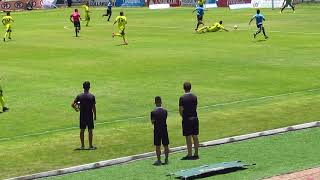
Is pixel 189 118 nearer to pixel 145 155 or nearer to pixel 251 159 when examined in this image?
pixel 145 155

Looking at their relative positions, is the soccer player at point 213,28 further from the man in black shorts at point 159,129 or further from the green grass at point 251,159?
the man in black shorts at point 159,129

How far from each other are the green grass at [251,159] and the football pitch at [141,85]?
4.09 ft

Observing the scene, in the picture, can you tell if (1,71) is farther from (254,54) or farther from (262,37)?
(262,37)

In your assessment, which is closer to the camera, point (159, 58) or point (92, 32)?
point (159, 58)

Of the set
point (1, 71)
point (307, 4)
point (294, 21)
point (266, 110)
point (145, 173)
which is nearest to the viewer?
point (145, 173)

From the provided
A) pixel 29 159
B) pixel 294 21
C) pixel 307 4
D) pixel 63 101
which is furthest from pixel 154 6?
pixel 29 159

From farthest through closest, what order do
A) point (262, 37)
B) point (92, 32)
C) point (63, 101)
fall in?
point (92, 32)
point (262, 37)
point (63, 101)

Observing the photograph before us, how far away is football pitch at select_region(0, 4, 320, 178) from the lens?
18500mm

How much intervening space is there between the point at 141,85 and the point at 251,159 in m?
11.8

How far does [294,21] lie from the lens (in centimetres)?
5669

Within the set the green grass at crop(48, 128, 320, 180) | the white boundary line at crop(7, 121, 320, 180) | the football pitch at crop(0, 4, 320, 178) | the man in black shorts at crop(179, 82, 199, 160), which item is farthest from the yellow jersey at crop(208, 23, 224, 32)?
the man in black shorts at crop(179, 82, 199, 160)

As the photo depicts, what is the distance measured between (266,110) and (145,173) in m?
8.06

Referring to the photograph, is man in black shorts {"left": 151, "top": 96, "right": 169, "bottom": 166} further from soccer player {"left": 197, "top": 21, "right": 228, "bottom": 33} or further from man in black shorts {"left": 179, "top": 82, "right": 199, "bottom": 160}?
soccer player {"left": 197, "top": 21, "right": 228, "bottom": 33}

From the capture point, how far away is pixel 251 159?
51.9 ft
